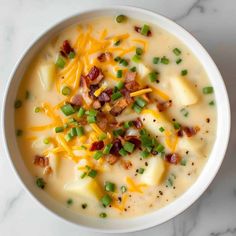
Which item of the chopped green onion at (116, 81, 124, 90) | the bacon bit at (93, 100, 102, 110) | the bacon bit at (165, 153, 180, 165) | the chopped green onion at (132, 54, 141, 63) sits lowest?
the bacon bit at (165, 153, 180, 165)

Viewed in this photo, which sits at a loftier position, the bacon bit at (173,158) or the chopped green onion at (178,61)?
the chopped green onion at (178,61)

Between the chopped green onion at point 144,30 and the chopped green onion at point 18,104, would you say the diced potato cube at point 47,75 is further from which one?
the chopped green onion at point 144,30

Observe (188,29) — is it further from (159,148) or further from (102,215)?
(102,215)

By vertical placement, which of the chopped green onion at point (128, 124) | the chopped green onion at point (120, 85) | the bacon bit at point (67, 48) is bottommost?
the chopped green onion at point (128, 124)

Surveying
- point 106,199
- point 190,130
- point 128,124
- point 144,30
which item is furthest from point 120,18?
point 106,199

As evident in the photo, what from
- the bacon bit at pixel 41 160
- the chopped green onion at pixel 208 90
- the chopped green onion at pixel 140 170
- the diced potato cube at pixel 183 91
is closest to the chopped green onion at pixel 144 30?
the diced potato cube at pixel 183 91

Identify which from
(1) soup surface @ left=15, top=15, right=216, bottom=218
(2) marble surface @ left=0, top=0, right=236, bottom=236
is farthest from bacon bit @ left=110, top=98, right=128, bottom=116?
(2) marble surface @ left=0, top=0, right=236, bottom=236

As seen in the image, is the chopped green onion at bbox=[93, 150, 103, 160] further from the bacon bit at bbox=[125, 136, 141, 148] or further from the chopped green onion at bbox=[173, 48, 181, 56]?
the chopped green onion at bbox=[173, 48, 181, 56]
